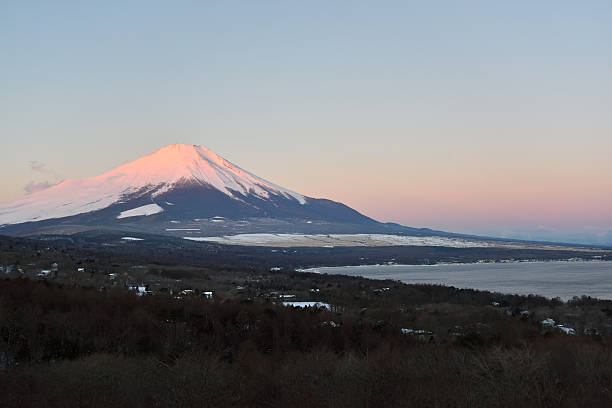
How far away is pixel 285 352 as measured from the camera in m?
27.6

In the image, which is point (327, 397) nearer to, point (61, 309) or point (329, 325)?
point (329, 325)

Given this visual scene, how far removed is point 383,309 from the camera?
44750 mm

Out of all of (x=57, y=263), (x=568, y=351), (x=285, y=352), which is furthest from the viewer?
(x=57, y=263)

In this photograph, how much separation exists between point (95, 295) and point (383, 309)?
19.5 metres

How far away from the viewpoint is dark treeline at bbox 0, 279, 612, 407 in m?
17.6

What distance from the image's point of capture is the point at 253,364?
22.8 metres

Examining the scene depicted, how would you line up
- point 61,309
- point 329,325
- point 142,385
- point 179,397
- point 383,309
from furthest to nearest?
1. point 383,309
2. point 329,325
3. point 61,309
4. point 142,385
5. point 179,397

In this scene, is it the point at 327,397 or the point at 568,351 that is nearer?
the point at 327,397

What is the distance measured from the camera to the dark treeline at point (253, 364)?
17.6 metres

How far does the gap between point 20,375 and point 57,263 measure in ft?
152

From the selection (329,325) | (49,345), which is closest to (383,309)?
(329,325)

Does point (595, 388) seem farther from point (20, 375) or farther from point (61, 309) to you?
point (61, 309)

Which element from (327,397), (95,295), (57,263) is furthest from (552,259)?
(327,397)

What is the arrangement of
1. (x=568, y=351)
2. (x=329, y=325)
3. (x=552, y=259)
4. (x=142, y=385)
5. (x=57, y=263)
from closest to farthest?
(x=142, y=385) → (x=568, y=351) → (x=329, y=325) → (x=57, y=263) → (x=552, y=259)
